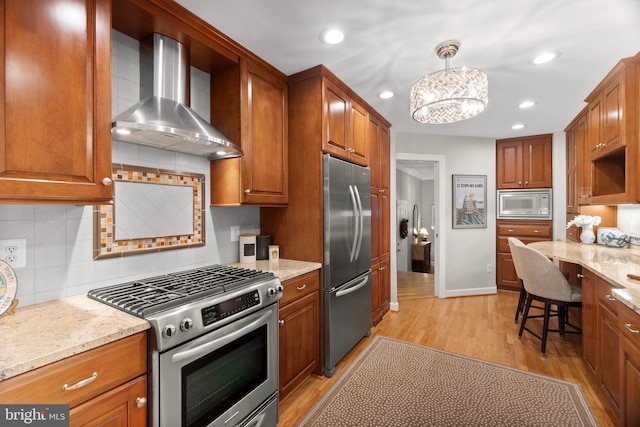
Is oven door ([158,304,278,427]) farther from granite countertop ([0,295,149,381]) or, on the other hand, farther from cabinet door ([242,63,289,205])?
cabinet door ([242,63,289,205])

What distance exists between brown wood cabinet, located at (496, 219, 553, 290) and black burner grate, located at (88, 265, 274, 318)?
167 inches

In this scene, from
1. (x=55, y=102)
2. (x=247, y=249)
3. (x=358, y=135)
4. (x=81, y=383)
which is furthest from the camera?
(x=358, y=135)

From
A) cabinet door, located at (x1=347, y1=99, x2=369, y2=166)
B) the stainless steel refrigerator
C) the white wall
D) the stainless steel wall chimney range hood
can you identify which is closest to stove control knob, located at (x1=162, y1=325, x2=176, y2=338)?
the stainless steel wall chimney range hood

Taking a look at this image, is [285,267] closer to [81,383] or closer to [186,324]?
[186,324]

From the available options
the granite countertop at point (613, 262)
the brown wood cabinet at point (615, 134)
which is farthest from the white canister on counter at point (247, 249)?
the brown wood cabinet at point (615, 134)

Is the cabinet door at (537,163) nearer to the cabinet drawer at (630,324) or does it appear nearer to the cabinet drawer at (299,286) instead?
the cabinet drawer at (630,324)

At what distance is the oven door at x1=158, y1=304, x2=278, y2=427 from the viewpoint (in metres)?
1.21

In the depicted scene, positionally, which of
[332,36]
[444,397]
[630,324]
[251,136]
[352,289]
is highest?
[332,36]

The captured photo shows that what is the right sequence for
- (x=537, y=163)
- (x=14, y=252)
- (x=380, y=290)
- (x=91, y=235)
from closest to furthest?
1. (x=14, y=252)
2. (x=91, y=235)
3. (x=380, y=290)
4. (x=537, y=163)

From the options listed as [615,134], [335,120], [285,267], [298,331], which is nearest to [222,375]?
[298,331]

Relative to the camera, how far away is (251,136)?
2.10 m

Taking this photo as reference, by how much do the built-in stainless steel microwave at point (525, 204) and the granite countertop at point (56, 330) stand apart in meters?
5.00

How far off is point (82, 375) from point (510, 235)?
17.2 ft

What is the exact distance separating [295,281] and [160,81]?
150 cm
